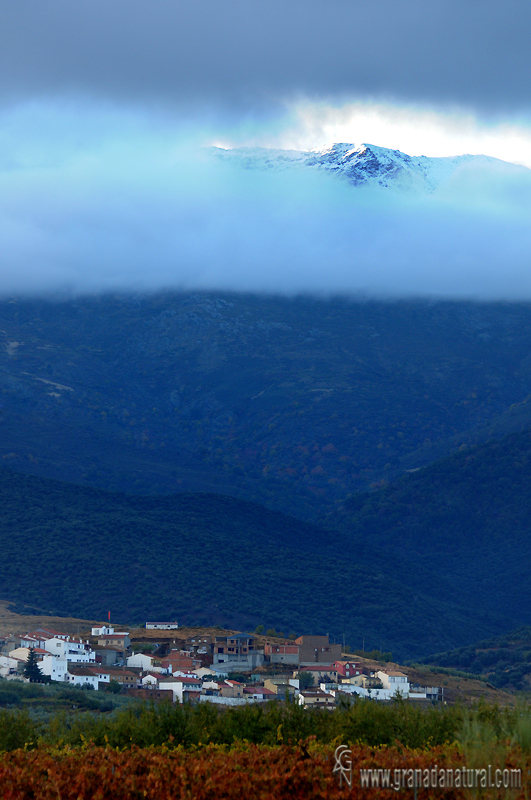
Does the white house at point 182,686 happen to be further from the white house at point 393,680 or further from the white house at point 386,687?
the white house at point 393,680

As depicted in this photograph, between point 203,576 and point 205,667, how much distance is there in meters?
70.6

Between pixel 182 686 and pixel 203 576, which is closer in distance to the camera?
pixel 182 686

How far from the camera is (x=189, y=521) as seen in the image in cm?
18838

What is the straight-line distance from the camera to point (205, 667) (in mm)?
85312

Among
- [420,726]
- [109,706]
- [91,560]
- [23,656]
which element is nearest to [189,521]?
[91,560]

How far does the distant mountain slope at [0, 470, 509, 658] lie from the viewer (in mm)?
143625

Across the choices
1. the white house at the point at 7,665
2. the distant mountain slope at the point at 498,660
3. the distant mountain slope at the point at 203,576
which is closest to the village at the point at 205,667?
the white house at the point at 7,665

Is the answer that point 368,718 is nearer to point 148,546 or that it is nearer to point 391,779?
point 391,779

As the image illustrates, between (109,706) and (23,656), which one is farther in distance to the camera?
(23,656)

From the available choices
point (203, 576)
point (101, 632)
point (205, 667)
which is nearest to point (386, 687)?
point (205, 667)

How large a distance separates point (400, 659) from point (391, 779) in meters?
131

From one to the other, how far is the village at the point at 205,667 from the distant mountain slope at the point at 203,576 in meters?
40.4

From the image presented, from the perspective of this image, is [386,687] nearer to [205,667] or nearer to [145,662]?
[205,667]

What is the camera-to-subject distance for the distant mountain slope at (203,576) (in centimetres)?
14362
